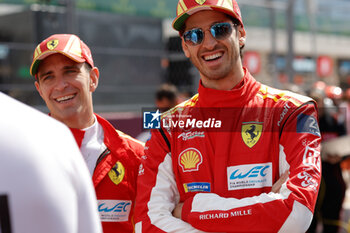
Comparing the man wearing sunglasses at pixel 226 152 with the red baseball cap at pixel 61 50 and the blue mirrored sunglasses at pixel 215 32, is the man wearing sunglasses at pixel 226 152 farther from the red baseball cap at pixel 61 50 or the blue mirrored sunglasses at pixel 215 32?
the red baseball cap at pixel 61 50

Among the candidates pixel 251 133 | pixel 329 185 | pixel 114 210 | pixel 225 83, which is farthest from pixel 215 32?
pixel 329 185

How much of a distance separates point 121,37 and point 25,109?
6060 mm

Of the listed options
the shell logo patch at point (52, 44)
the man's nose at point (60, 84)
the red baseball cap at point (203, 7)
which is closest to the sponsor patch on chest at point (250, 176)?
the red baseball cap at point (203, 7)

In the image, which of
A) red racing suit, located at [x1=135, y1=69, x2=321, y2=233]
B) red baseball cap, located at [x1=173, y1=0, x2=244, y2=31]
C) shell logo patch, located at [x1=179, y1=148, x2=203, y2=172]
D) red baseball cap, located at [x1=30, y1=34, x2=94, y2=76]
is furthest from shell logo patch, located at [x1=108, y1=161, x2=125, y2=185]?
red baseball cap, located at [x1=173, y1=0, x2=244, y2=31]

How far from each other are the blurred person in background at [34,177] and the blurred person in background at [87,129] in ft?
5.16

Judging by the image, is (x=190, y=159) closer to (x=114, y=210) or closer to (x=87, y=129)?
(x=114, y=210)

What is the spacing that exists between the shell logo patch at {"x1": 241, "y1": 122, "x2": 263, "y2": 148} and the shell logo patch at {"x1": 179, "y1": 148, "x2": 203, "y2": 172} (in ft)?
0.72

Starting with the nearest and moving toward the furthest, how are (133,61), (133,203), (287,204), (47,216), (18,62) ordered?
(47,216)
(287,204)
(133,203)
(18,62)
(133,61)

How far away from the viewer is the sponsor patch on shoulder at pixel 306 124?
2.13 metres

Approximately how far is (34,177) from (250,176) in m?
1.38

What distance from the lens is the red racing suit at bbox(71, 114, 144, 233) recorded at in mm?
2439

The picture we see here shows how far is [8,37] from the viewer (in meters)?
6.26

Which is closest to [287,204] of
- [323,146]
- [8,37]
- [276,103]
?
[276,103]

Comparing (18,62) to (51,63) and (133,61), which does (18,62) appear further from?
(51,63)
